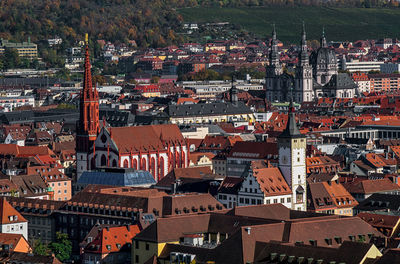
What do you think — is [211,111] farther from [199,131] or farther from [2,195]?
[2,195]

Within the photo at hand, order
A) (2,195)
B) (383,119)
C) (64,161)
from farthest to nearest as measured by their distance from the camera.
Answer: (383,119) < (64,161) < (2,195)

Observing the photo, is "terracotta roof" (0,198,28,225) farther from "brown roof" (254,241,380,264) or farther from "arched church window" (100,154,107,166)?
"brown roof" (254,241,380,264)

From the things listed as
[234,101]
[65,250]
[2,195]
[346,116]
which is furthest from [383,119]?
[65,250]

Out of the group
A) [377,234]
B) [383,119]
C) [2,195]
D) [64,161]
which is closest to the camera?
[377,234]

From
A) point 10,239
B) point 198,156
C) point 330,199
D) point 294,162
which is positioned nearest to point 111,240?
point 10,239

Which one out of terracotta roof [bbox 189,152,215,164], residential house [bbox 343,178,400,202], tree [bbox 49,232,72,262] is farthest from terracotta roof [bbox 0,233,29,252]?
terracotta roof [bbox 189,152,215,164]

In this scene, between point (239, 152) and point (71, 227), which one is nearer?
point (71, 227)

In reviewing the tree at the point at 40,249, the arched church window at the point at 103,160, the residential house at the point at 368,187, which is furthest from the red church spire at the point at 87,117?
the tree at the point at 40,249
